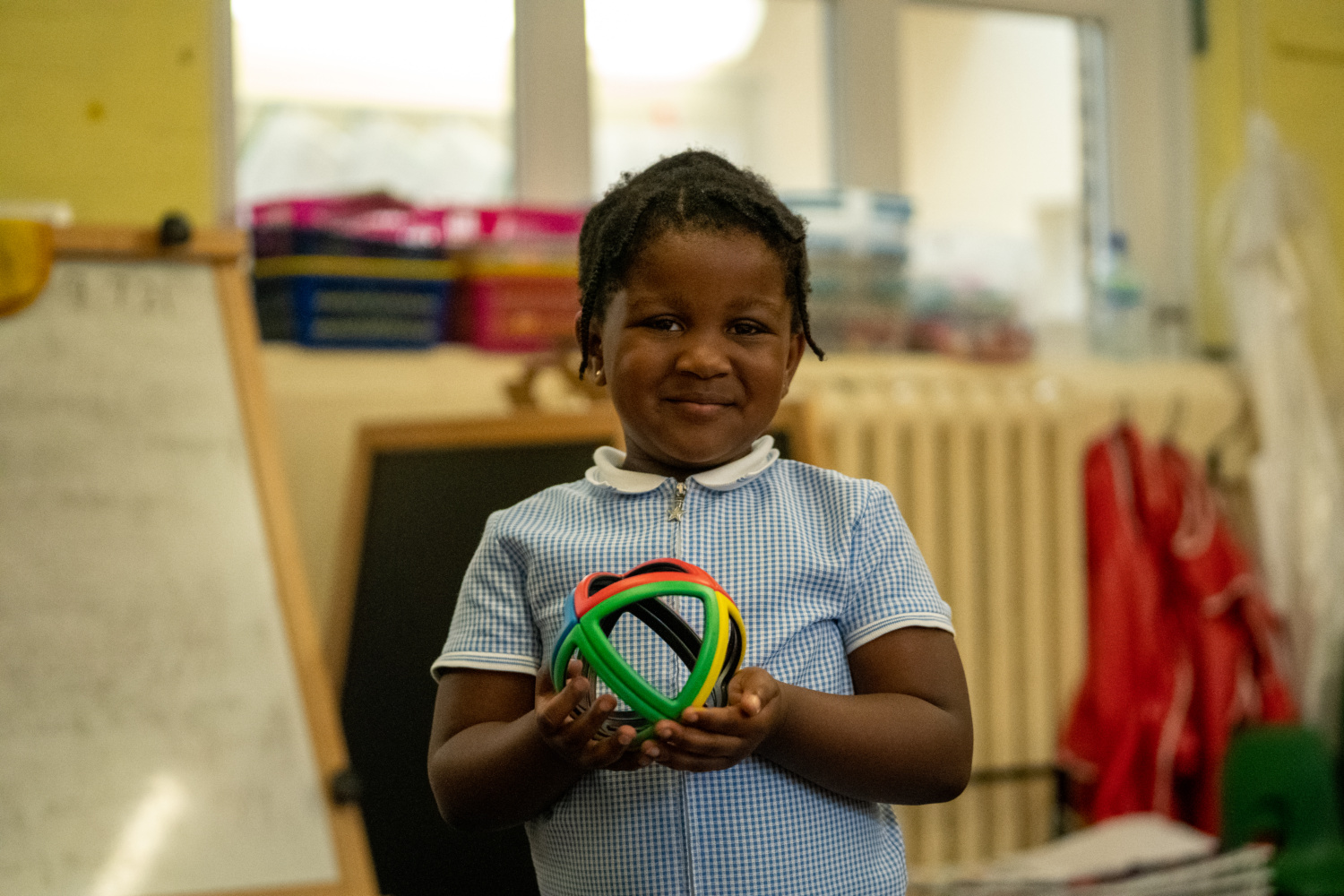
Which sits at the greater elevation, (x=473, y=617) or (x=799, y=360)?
(x=799, y=360)

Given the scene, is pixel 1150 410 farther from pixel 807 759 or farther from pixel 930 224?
pixel 807 759

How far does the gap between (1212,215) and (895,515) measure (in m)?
1.95

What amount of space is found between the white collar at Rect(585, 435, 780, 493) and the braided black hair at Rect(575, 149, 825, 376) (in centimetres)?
6

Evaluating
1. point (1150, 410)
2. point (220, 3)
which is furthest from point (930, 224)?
point (220, 3)

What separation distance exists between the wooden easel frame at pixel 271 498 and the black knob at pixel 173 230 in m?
0.01

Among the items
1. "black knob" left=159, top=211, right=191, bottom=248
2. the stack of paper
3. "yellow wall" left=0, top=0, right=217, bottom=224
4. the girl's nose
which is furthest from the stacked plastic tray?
the girl's nose

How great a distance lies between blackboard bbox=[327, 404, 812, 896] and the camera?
122 centimetres

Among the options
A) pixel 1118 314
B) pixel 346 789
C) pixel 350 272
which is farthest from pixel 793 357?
pixel 1118 314

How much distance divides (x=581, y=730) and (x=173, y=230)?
3.49ft

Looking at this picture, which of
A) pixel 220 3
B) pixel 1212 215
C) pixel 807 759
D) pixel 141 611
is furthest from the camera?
pixel 1212 215

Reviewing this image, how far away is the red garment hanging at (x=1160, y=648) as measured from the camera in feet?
6.25

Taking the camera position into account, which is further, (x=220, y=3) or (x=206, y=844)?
(x=220, y=3)

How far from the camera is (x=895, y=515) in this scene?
0.61 meters

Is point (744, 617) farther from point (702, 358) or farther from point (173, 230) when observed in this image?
point (173, 230)
